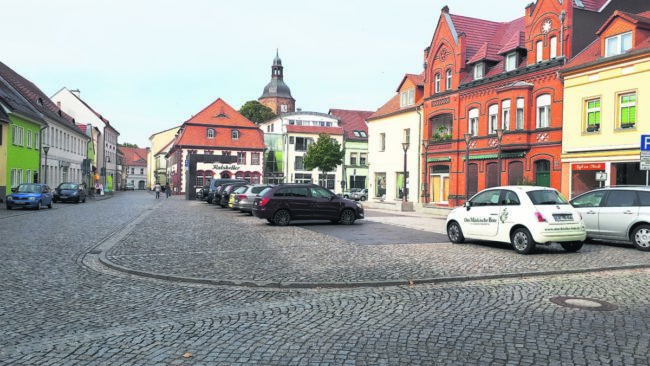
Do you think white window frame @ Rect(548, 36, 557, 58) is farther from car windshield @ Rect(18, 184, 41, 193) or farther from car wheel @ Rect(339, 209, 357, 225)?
car windshield @ Rect(18, 184, 41, 193)

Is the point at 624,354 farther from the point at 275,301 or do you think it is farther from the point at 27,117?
the point at 27,117

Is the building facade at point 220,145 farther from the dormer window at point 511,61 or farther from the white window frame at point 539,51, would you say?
the white window frame at point 539,51

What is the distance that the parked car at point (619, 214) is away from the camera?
13164 millimetres

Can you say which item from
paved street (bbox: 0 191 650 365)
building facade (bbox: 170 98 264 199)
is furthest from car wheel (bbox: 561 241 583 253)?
building facade (bbox: 170 98 264 199)

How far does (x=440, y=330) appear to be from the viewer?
5703mm

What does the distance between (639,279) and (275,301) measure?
249 inches

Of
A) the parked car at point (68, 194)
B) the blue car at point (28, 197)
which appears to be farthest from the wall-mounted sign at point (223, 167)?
the blue car at point (28, 197)

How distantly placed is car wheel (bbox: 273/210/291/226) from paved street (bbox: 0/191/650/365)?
654 cm

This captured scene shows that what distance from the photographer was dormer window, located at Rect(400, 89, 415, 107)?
43.5 metres

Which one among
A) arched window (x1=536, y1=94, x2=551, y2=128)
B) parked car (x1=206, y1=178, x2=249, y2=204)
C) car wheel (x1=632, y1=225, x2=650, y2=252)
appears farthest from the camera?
parked car (x1=206, y1=178, x2=249, y2=204)

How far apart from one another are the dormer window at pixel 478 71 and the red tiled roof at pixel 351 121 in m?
45.8

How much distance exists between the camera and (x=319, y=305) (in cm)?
692

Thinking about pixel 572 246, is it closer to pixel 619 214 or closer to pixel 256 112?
pixel 619 214

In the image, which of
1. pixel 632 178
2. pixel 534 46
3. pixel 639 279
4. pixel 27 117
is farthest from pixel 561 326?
pixel 27 117
